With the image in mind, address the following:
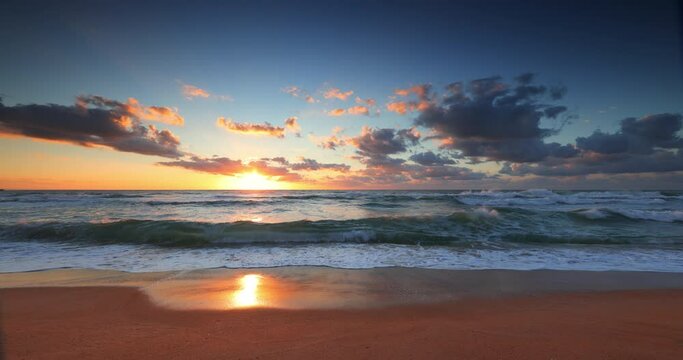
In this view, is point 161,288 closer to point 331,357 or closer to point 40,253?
point 331,357

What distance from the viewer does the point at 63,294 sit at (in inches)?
209

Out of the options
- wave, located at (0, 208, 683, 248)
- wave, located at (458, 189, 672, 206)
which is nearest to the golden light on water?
wave, located at (0, 208, 683, 248)

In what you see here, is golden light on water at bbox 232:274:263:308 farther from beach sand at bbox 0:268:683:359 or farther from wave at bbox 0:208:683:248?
wave at bbox 0:208:683:248

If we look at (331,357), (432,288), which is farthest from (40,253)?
(432,288)

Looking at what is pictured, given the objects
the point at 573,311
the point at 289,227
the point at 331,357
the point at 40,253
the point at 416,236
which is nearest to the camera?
the point at 331,357

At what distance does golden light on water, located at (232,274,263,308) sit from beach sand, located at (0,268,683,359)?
0.65 ft

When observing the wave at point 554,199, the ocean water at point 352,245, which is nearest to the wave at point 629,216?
the ocean water at point 352,245

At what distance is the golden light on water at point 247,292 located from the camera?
482 centimetres

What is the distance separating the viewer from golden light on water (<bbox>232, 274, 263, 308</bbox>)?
4.82 metres

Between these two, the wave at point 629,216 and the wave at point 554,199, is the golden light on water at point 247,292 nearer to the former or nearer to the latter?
the wave at point 629,216

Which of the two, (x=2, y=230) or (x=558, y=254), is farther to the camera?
(x=2, y=230)

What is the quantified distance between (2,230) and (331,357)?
16.3 metres

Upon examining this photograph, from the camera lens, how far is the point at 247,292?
5418mm

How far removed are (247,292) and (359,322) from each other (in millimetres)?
2350
